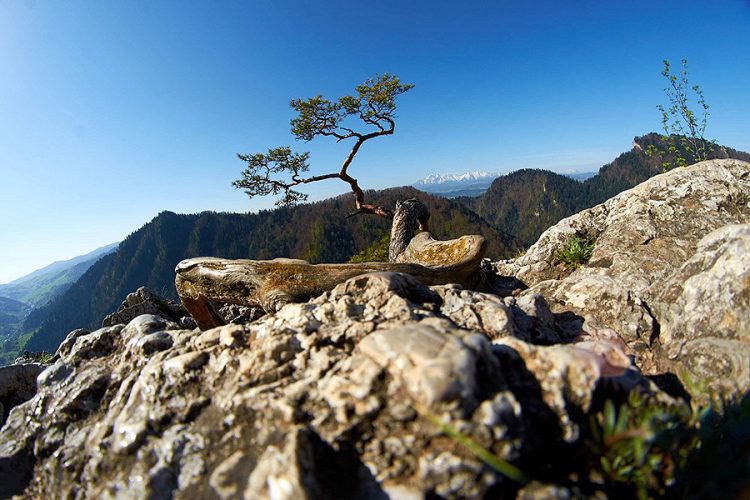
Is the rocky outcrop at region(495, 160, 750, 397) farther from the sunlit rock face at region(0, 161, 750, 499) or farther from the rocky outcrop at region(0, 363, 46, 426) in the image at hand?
the rocky outcrop at region(0, 363, 46, 426)

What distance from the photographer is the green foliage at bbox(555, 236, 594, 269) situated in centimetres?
864

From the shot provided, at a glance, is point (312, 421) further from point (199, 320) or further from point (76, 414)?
point (199, 320)

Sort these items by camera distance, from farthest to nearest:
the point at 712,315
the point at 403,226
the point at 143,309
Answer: the point at 403,226, the point at 143,309, the point at 712,315

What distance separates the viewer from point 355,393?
250 centimetres

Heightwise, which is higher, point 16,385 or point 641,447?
point 641,447

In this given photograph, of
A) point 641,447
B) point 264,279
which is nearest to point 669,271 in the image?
point 641,447

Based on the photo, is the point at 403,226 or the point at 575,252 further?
the point at 403,226

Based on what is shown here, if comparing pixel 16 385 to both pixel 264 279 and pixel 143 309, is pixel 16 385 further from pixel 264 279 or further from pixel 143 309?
pixel 264 279

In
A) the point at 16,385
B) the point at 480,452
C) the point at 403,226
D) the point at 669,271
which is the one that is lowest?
the point at 16,385

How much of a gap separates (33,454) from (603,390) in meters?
5.47

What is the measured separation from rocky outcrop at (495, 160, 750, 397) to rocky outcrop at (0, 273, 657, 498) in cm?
233

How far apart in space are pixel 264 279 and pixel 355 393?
4378 millimetres

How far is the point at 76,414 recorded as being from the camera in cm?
369

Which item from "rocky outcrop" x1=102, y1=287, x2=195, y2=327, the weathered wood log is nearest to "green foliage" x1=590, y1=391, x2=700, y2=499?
the weathered wood log
